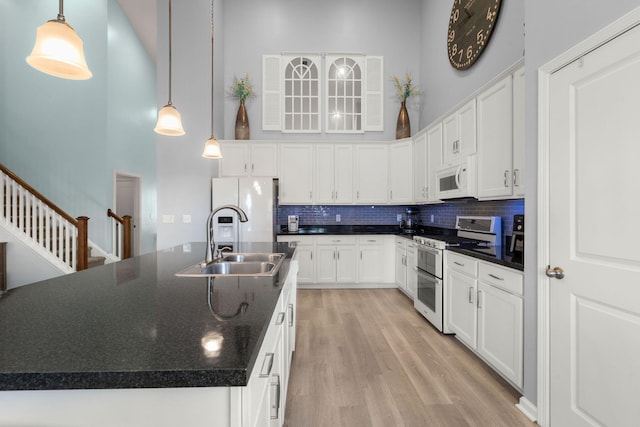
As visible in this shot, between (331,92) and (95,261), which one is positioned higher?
(331,92)

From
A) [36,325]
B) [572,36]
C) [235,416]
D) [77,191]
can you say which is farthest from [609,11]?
[77,191]

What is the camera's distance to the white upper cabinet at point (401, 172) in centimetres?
479

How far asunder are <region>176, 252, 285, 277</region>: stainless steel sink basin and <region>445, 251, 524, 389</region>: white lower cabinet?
1.52 metres

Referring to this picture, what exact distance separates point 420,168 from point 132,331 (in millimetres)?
4184

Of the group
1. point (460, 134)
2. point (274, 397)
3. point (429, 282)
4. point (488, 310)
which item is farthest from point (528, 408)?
point (460, 134)

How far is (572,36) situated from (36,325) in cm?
250

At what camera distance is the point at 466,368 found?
2.39 meters

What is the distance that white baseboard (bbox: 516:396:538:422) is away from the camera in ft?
5.91

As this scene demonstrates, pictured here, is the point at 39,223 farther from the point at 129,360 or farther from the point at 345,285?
the point at 129,360

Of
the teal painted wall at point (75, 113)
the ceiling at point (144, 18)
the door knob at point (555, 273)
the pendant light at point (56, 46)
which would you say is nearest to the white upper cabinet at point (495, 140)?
the door knob at point (555, 273)

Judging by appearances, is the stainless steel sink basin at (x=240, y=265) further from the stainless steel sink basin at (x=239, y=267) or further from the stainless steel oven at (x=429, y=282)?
the stainless steel oven at (x=429, y=282)

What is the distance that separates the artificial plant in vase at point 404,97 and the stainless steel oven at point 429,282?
2.12 metres

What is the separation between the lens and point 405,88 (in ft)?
16.8

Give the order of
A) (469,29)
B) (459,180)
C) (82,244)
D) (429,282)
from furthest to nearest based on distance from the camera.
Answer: (82,244) < (469,29) < (429,282) < (459,180)
